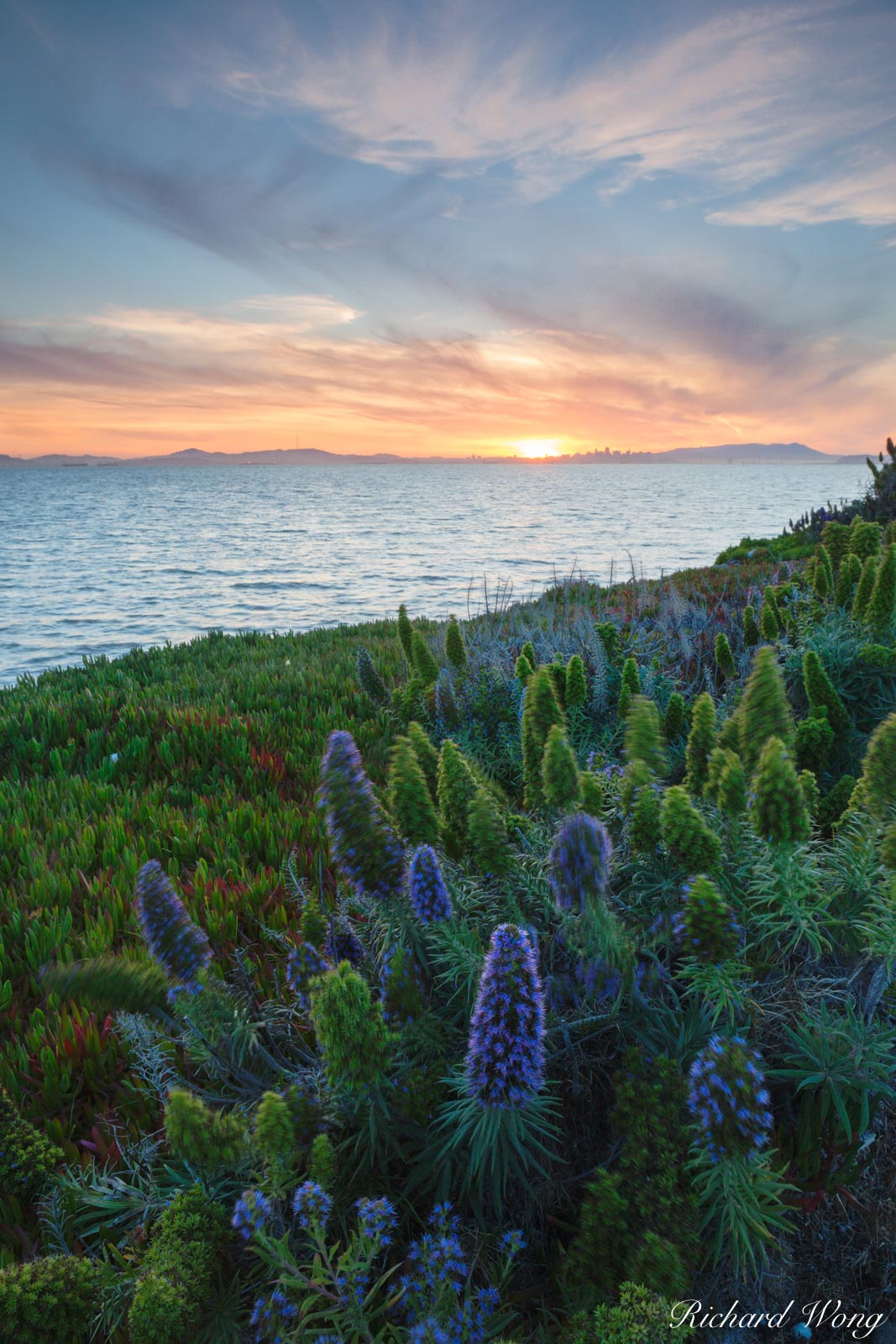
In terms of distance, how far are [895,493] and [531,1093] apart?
13842 millimetres

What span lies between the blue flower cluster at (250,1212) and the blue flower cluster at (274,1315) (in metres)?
0.13

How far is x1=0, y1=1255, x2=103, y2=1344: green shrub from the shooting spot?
53.5 inches

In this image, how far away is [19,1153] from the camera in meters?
1.84

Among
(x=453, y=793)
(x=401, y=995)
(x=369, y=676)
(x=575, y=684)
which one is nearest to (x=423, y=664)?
→ (x=369, y=676)

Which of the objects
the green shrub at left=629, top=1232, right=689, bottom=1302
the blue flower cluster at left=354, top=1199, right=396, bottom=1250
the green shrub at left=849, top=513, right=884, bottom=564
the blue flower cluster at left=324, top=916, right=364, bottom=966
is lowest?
the green shrub at left=629, top=1232, right=689, bottom=1302

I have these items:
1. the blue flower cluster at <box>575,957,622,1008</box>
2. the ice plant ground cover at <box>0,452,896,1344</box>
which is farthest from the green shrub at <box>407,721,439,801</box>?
the blue flower cluster at <box>575,957,622,1008</box>

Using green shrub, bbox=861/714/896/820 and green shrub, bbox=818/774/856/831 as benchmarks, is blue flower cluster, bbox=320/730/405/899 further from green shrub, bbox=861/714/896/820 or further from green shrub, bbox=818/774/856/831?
green shrub, bbox=818/774/856/831

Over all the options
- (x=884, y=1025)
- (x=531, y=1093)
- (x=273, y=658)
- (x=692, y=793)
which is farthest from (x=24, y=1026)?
(x=273, y=658)

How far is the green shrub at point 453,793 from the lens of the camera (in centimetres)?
225

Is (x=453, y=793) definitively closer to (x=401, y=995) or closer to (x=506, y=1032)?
(x=401, y=995)

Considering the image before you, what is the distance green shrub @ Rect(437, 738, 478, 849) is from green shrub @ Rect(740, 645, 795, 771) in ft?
3.32

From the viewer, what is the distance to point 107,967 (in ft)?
5.39

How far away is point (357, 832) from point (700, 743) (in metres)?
1.47

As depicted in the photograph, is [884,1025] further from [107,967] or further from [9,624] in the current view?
[9,624]
